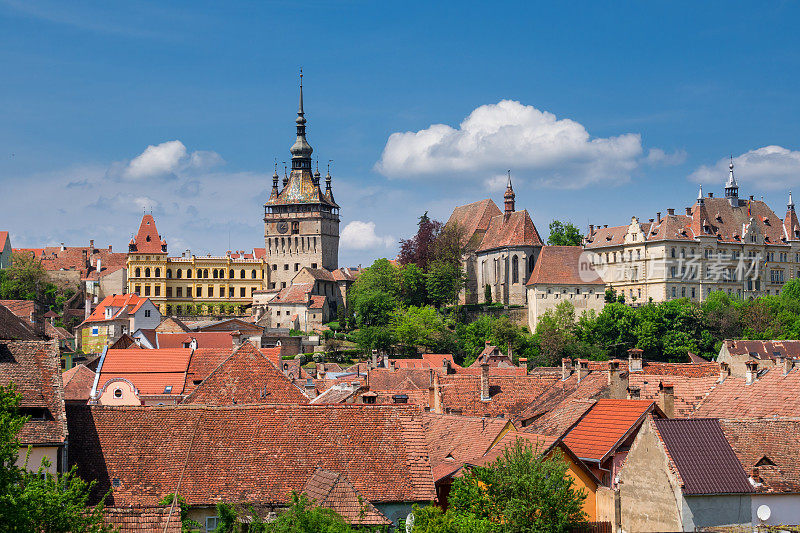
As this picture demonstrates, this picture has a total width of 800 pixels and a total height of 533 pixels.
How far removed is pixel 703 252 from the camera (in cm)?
12081

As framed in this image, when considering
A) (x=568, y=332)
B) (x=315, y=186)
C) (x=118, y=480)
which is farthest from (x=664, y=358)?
(x=118, y=480)

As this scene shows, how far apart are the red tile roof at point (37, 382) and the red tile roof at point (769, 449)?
50.5ft

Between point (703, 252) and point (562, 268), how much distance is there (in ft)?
55.2

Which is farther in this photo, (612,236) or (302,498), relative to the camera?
(612,236)

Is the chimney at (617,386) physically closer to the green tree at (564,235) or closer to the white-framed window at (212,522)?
the white-framed window at (212,522)

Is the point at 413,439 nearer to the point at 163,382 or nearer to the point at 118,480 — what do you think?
the point at 118,480

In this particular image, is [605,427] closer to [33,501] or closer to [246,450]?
[246,450]

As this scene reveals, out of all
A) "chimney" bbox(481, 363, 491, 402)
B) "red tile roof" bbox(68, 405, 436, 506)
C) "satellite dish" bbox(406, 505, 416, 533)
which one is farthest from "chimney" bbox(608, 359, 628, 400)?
"satellite dish" bbox(406, 505, 416, 533)

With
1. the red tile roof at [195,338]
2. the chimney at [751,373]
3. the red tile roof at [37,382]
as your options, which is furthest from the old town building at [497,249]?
the red tile roof at [37,382]

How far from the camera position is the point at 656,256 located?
119500 millimetres

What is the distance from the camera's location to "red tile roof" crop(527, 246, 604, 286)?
117 meters

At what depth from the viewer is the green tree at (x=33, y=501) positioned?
18.1 metres

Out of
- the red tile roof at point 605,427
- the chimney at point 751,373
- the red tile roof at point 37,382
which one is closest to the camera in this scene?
the red tile roof at point 37,382

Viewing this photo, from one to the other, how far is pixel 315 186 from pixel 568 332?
180ft
